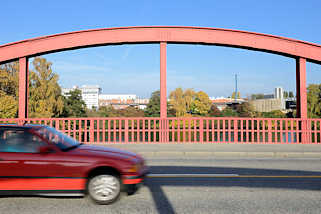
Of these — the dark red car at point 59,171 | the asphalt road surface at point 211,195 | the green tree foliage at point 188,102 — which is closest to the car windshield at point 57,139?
the dark red car at point 59,171

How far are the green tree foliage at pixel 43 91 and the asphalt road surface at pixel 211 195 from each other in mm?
35868

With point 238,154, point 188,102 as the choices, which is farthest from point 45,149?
point 188,102

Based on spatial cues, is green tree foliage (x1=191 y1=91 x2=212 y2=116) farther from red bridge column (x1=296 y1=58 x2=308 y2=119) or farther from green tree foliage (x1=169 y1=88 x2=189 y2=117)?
red bridge column (x1=296 y1=58 x2=308 y2=119)

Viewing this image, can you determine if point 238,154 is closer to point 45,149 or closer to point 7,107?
point 45,149

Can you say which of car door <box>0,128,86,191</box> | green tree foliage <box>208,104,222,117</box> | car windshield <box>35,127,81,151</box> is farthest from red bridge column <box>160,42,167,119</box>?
green tree foliage <box>208,104,222,117</box>

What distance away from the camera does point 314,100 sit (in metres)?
54.0

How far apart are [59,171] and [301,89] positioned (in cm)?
1299

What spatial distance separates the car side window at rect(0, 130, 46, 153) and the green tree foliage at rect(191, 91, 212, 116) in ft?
235

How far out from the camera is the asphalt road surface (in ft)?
15.4

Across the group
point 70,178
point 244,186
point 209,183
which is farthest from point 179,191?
point 70,178

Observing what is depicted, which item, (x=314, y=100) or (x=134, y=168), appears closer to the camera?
(x=134, y=168)

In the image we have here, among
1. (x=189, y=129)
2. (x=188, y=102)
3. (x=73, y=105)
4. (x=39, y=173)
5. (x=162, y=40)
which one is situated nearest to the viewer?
(x=39, y=173)

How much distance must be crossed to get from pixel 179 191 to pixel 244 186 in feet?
4.70

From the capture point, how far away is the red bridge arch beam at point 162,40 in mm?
13922
